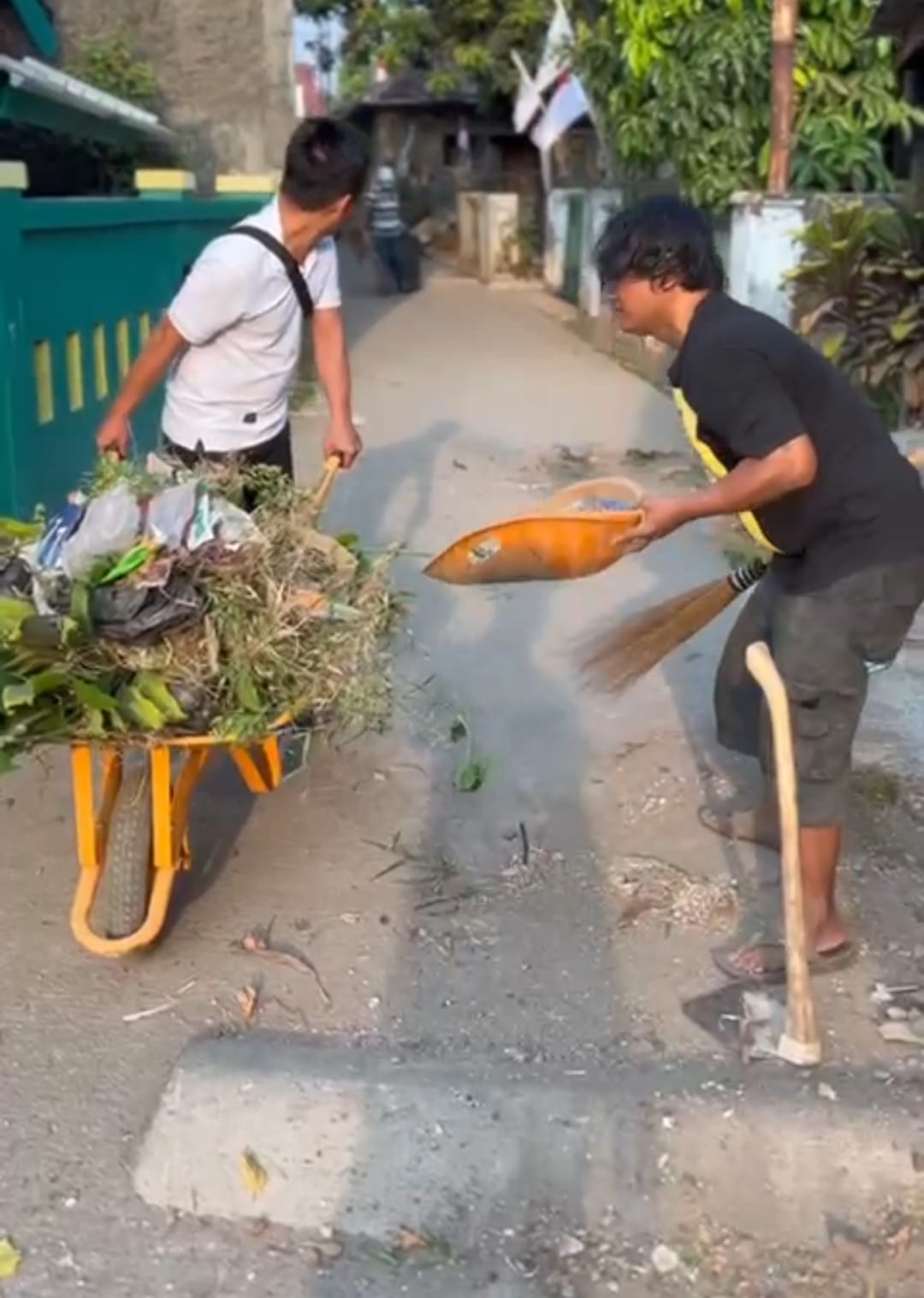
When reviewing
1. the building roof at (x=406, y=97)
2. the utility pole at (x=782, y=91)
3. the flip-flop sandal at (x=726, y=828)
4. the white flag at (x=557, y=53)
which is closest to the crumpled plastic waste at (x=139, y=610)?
the flip-flop sandal at (x=726, y=828)

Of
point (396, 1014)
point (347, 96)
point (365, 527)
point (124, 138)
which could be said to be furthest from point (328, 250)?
point (347, 96)

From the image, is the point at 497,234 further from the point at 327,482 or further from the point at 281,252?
the point at 327,482

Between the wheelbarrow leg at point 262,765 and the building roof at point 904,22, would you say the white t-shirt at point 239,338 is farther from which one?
the building roof at point 904,22

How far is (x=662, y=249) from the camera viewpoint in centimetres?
322

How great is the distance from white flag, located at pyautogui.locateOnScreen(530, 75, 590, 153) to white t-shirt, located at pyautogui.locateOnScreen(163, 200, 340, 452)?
56.3 ft

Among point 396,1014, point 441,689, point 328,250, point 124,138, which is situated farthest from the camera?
point 124,138

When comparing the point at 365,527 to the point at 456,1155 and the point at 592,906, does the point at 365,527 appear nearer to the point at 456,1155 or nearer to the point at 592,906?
the point at 592,906

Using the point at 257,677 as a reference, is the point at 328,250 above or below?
above

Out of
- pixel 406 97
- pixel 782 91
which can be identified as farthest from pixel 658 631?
pixel 406 97

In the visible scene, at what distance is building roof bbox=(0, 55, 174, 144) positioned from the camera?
8.71m

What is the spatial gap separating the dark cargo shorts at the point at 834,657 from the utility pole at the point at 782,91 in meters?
8.07

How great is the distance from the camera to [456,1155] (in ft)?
9.57

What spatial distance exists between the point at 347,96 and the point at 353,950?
47861mm

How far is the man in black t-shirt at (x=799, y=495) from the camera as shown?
123 inches
